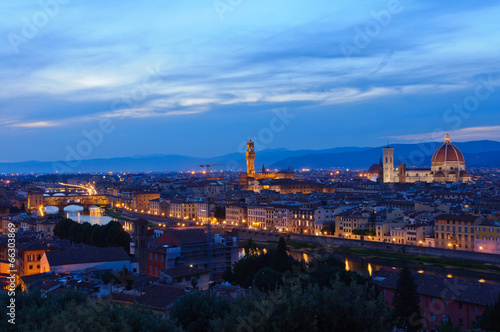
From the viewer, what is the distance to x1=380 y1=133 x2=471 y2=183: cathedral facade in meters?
61.6

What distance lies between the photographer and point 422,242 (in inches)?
907

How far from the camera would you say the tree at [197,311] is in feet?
26.9

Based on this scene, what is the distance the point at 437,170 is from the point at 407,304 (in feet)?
183

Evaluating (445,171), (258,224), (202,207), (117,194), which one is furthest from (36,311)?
(445,171)

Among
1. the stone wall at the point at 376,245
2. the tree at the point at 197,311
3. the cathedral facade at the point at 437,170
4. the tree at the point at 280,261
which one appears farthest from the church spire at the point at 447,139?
the tree at the point at 197,311

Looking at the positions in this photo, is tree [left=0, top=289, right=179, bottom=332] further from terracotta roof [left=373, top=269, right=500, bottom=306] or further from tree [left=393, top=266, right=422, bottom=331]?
terracotta roof [left=373, top=269, right=500, bottom=306]

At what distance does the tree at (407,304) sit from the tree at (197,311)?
13.7ft

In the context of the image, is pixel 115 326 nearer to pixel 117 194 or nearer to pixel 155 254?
pixel 155 254

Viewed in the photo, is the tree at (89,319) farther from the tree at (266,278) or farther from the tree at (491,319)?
the tree at (266,278)

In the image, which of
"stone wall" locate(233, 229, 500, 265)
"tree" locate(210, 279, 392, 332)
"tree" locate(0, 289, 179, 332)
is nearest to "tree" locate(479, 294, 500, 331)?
"tree" locate(210, 279, 392, 332)

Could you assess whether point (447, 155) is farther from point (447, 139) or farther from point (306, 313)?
point (306, 313)

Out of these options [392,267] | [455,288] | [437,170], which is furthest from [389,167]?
[455,288]

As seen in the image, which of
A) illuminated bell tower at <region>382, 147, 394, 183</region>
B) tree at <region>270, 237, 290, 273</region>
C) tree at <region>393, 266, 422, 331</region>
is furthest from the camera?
illuminated bell tower at <region>382, 147, 394, 183</region>

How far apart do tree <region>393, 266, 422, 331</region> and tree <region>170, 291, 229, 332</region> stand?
4184mm
